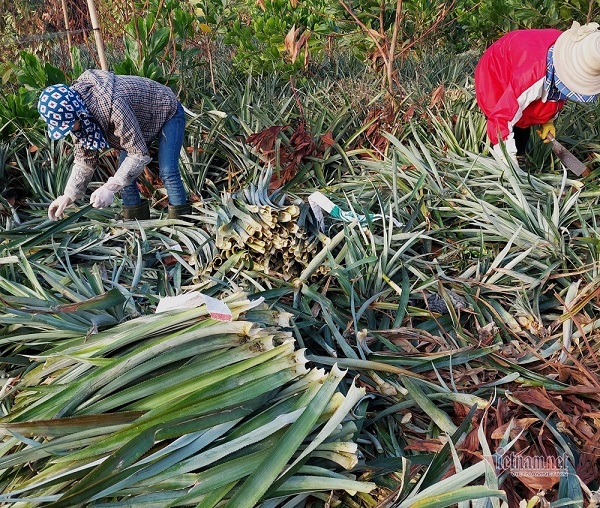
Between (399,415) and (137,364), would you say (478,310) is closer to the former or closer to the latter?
(399,415)

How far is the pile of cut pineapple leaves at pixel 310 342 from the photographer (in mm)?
1247

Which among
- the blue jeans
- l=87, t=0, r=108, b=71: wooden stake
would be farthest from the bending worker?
l=87, t=0, r=108, b=71: wooden stake

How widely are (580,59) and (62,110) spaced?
220 centimetres

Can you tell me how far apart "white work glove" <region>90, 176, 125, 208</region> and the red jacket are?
5.98 feet

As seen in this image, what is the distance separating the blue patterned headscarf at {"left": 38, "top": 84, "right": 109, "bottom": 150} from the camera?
6.89 ft

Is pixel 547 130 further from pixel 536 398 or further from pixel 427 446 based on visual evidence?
pixel 427 446

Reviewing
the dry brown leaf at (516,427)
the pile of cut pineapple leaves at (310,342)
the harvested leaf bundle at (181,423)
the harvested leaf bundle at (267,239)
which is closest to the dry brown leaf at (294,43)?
the pile of cut pineapple leaves at (310,342)

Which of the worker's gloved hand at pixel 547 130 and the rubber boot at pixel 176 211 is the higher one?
the worker's gloved hand at pixel 547 130

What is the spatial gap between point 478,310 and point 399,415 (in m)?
0.57

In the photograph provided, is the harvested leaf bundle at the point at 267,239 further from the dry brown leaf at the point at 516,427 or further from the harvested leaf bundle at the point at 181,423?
the dry brown leaf at the point at 516,427

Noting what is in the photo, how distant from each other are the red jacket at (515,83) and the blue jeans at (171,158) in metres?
1.55

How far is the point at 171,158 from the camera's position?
2.70 metres

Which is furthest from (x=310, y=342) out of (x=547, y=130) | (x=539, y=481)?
→ (x=547, y=130)

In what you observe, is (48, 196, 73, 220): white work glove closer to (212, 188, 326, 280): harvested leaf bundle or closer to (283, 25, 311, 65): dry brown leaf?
(212, 188, 326, 280): harvested leaf bundle
